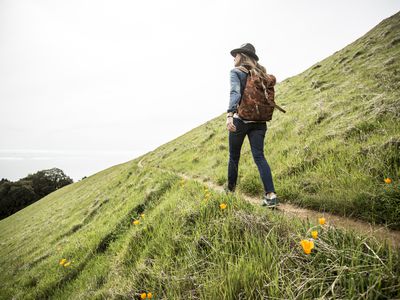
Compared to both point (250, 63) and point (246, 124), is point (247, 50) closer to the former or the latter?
point (250, 63)

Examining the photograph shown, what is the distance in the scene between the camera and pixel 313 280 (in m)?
1.38

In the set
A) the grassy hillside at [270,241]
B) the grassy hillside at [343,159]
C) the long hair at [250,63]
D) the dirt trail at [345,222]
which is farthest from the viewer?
the long hair at [250,63]

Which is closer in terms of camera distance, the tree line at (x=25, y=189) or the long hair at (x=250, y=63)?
the long hair at (x=250, y=63)

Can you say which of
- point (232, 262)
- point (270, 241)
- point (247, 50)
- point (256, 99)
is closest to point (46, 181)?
point (247, 50)

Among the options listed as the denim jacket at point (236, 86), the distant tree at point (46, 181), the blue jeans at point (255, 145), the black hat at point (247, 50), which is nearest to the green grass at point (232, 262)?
the blue jeans at point (255, 145)

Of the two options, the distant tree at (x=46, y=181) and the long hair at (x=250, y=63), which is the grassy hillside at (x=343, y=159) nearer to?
the long hair at (x=250, y=63)

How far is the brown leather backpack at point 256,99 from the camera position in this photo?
350cm

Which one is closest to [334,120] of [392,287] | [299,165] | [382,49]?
[299,165]

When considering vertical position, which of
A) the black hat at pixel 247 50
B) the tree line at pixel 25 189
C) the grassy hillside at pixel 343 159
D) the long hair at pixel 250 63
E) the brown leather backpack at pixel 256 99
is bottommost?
the grassy hillside at pixel 343 159

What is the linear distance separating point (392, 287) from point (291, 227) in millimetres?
918

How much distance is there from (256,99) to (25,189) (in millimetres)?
83696

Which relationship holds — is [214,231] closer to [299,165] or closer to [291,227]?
[291,227]

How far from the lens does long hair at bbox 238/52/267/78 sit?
3705 mm

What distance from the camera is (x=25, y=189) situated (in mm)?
62688
